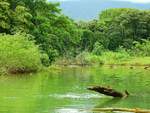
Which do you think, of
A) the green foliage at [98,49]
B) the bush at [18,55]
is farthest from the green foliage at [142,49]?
the bush at [18,55]

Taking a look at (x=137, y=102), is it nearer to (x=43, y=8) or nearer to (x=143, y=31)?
(x=43, y=8)

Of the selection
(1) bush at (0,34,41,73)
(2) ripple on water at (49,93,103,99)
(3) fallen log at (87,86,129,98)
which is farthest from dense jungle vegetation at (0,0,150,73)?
(3) fallen log at (87,86,129,98)

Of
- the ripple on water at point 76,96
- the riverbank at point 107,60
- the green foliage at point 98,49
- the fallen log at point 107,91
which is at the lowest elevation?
the riverbank at point 107,60

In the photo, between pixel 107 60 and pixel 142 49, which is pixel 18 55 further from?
pixel 142 49

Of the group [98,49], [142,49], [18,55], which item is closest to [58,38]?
[18,55]

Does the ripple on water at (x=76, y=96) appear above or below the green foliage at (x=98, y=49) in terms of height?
above

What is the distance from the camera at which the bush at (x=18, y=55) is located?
41.3 m

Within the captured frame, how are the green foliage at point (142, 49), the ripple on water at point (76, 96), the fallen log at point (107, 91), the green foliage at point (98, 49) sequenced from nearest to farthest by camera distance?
1. the fallen log at point (107, 91)
2. the ripple on water at point (76, 96)
3. the green foliage at point (142, 49)
4. the green foliage at point (98, 49)

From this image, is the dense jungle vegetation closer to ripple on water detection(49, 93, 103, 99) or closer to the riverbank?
the riverbank

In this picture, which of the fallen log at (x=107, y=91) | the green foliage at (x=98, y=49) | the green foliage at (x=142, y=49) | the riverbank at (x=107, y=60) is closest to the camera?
the fallen log at (x=107, y=91)

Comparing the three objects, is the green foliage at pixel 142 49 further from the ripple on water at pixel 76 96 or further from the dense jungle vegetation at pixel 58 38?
the ripple on water at pixel 76 96

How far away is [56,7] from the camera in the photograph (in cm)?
5616

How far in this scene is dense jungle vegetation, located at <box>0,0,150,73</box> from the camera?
44062 mm

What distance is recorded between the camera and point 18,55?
42.7m
